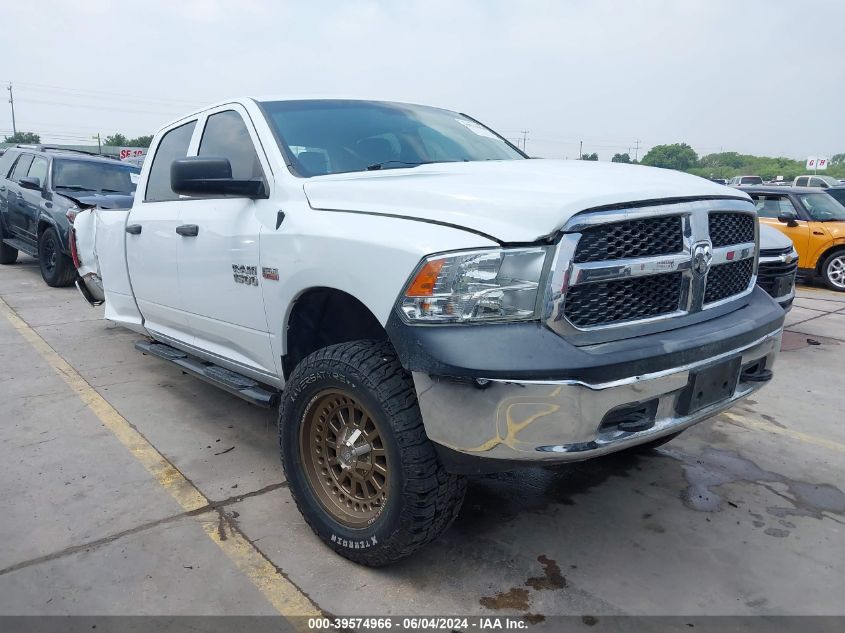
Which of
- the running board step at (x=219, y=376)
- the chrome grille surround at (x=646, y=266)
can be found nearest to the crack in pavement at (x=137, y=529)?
the running board step at (x=219, y=376)

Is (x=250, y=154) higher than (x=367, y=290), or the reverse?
(x=250, y=154)

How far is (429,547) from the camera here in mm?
2822

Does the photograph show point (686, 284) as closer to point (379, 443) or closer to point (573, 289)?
point (573, 289)

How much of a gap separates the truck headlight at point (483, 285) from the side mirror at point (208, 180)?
130 cm

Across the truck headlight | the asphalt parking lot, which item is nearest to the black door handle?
the asphalt parking lot

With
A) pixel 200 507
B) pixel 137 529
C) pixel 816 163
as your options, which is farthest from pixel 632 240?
pixel 816 163

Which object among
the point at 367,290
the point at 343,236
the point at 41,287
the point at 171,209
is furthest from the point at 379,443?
the point at 41,287

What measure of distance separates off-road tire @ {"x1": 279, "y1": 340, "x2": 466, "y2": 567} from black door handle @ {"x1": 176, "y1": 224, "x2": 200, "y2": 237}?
128 centimetres

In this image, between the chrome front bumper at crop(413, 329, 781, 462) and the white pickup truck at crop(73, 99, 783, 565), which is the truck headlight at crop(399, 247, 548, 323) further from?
the chrome front bumper at crop(413, 329, 781, 462)

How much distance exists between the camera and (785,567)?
2.71 m

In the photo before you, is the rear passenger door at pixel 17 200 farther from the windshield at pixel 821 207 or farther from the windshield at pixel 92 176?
the windshield at pixel 821 207

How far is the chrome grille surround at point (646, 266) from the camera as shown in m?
2.14

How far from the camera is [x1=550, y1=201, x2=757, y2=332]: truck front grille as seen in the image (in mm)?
2189

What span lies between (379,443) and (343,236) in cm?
81
